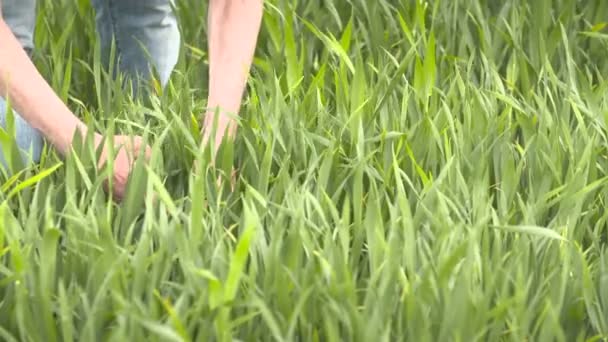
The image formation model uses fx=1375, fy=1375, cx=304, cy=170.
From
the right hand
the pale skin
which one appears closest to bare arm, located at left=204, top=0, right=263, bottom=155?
the pale skin

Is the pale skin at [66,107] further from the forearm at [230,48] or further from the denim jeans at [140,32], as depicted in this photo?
the denim jeans at [140,32]

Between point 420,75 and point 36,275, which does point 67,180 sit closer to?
point 36,275

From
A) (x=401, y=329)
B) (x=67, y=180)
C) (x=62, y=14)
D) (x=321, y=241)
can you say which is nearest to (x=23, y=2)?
(x=62, y=14)

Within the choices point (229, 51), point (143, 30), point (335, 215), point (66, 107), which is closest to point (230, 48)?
point (229, 51)

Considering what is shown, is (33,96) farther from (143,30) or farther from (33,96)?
(143,30)

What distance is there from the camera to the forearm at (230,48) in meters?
2.02

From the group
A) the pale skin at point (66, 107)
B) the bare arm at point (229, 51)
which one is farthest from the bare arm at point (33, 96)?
the bare arm at point (229, 51)

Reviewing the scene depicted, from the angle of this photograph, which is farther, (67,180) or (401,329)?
(67,180)

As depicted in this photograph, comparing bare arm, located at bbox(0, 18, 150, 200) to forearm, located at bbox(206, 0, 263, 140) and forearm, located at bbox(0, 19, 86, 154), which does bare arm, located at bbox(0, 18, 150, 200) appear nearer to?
forearm, located at bbox(0, 19, 86, 154)

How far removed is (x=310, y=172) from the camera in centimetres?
176

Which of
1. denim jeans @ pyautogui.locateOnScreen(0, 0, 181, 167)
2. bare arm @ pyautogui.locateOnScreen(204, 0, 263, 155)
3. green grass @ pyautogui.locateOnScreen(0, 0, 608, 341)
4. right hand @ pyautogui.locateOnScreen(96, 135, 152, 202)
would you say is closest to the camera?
green grass @ pyautogui.locateOnScreen(0, 0, 608, 341)

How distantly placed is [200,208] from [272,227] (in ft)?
0.29

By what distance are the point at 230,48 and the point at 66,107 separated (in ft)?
0.98

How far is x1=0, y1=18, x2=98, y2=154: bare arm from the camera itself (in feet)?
6.19
